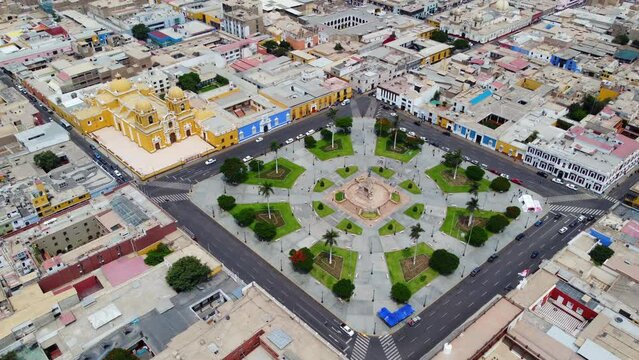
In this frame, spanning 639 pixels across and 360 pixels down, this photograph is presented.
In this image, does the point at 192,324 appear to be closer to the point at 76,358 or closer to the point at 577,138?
the point at 76,358

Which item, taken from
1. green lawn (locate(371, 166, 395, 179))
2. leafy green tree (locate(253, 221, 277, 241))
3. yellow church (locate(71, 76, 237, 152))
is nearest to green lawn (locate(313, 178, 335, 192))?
green lawn (locate(371, 166, 395, 179))

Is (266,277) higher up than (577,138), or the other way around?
(577,138)

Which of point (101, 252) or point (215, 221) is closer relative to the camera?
point (101, 252)

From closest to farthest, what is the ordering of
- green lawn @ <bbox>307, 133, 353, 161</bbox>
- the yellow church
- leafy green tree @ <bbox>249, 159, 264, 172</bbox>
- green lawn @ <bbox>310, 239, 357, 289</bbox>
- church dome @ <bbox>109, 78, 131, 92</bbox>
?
green lawn @ <bbox>310, 239, 357, 289</bbox> → leafy green tree @ <bbox>249, 159, 264, 172</bbox> → the yellow church → green lawn @ <bbox>307, 133, 353, 161</bbox> → church dome @ <bbox>109, 78, 131, 92</bbox>

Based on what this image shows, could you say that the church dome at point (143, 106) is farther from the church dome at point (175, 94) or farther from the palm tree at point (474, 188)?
the palm tree at point (474, 188)

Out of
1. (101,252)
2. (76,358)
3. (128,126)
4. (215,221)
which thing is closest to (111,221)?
(101,252)

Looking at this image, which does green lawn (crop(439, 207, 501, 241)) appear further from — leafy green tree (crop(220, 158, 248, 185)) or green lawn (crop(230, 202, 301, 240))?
leafy green tree (crop(220, 158, 248, 185))
